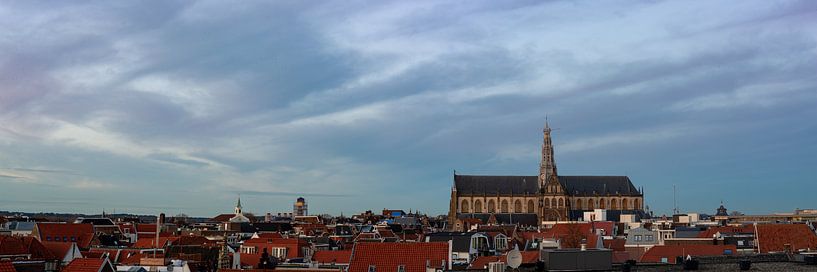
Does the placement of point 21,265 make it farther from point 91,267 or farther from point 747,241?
point 747,241

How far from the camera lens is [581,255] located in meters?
40.7

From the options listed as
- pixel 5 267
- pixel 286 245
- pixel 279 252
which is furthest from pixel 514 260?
pixel 286 245

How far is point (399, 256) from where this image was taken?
2106 inches

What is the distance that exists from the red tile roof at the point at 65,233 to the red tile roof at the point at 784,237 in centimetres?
7932

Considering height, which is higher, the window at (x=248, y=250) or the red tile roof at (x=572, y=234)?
the red tile roof at (x=572, y=234)

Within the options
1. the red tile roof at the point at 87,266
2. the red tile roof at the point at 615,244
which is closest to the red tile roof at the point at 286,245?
the red tile roof at the point at 615,244

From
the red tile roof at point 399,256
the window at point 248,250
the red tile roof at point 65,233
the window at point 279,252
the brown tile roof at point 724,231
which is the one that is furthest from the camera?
the red tile roof at point 65,233

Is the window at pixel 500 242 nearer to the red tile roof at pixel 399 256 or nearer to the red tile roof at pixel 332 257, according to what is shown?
the red tile roof at pixel 332 257

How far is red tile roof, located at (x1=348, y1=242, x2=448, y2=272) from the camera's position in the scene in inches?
2080

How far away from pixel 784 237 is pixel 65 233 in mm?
86777

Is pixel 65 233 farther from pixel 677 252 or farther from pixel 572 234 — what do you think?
pixel 677 252

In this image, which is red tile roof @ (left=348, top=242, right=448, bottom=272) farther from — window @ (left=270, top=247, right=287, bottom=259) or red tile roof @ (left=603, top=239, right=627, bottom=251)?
red tile roof @ (left=603, top=239, right=627, bottom=251)

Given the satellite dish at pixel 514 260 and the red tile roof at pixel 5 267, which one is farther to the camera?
the red tile roof at pixel 5 267

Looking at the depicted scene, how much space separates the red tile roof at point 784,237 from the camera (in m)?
82.1
